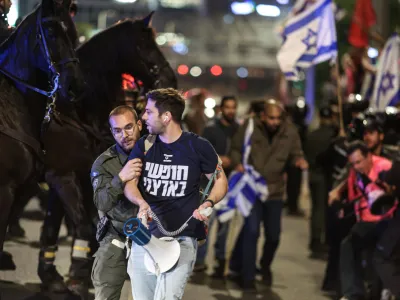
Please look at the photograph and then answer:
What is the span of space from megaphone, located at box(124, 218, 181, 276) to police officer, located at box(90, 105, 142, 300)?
1.66ft

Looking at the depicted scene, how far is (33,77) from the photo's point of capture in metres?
7.65

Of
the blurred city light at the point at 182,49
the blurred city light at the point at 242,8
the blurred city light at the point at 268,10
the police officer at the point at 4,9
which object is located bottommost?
the police officer at the point at 4,9

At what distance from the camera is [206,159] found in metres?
6.17

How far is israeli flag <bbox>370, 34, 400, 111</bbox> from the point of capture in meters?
13.5

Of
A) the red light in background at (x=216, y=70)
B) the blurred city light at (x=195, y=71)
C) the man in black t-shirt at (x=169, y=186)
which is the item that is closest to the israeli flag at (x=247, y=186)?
the man in black t-shirt at (x=169, y=186)

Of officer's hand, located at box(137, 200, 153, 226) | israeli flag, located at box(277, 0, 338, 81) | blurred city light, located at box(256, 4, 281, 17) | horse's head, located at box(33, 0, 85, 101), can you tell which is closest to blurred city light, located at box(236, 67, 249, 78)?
blurred city light, located at box(256, 4, 281, 17)

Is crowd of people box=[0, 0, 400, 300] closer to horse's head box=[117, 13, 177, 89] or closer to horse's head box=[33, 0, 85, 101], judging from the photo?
horse's head box=[117, 13, 177, 89]

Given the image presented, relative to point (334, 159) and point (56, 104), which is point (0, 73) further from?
point (334, 159)

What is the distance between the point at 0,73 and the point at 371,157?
3.72m

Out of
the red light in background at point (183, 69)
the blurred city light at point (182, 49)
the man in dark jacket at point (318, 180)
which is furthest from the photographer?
the blurred city light at point (182, 49)

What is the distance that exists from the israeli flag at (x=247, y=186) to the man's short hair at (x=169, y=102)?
445cm

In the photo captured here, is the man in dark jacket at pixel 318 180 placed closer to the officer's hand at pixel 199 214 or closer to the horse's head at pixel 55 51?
the horse's head at pixel 55 51

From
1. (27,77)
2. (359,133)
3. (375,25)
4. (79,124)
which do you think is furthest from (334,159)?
(375,25)

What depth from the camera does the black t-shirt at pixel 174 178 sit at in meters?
6.08
